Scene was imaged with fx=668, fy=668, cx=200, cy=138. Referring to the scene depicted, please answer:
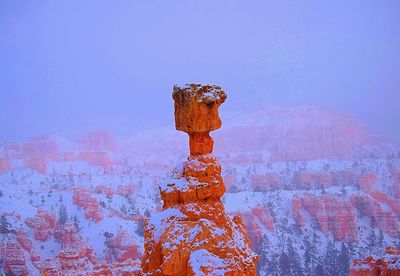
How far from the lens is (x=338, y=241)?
66438 millimetres

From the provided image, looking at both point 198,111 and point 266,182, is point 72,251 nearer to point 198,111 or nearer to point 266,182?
point 198,111

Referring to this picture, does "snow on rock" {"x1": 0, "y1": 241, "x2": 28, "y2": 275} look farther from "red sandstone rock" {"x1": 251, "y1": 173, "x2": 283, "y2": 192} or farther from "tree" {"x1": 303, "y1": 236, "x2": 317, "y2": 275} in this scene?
"red sandstone rock" {"x1": 251, "y1": 173, "x2": 283, "y2": 192}

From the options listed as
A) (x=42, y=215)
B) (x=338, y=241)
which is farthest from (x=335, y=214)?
(x=42, y=215)

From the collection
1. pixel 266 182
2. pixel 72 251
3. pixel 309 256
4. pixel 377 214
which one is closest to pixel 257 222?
pixel 309 256

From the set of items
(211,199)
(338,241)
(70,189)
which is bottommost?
(338,241)

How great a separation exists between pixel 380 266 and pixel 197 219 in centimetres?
1634

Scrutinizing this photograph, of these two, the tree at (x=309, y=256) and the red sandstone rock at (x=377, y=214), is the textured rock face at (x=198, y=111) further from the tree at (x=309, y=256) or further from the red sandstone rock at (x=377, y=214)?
the red sandstone rock at (x=377, y=214)

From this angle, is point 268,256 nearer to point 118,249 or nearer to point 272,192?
point 118,249

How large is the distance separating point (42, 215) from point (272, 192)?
31100 millimetres

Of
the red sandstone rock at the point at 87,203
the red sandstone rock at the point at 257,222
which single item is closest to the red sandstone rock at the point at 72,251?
the red sandstone rock at the point at 87,203

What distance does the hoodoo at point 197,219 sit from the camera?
10.5m

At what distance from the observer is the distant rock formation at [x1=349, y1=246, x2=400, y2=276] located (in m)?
23.8

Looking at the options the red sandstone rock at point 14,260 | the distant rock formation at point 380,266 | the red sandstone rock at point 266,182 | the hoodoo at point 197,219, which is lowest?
the red sandstone rock at point 266,182

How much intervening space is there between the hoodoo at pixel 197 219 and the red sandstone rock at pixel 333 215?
186 feet
